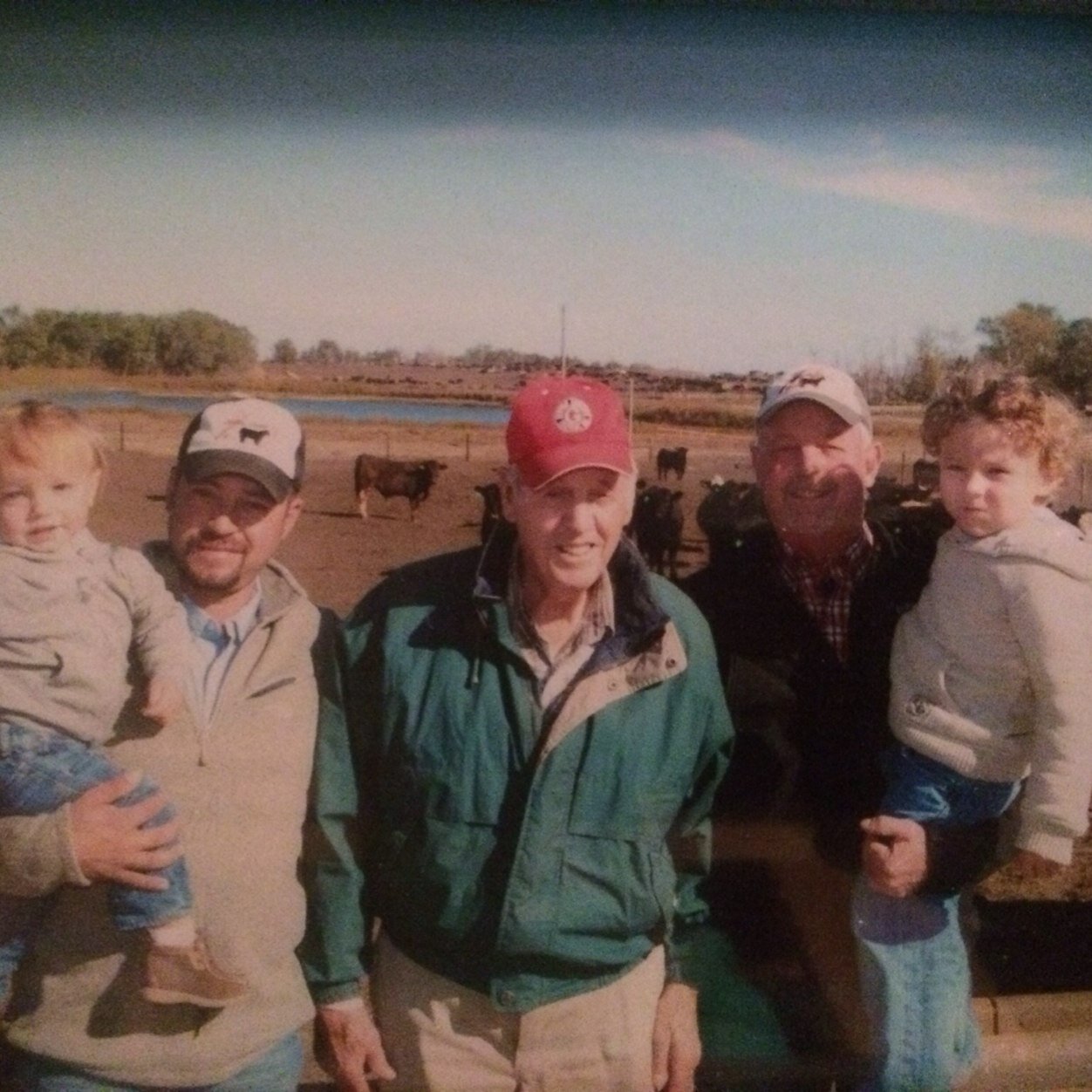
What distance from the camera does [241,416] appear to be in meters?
2.21

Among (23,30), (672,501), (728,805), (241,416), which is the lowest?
(728,805)

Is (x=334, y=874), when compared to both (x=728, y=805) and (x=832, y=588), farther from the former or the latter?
(x=832, y=588)

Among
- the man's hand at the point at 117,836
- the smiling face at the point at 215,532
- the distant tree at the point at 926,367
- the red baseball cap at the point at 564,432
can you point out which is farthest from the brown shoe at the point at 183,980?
the distant tree at the point at 926,367

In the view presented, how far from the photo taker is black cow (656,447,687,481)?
95.5 inches

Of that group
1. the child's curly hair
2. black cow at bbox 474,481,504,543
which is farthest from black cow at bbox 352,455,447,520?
the child's curly hair

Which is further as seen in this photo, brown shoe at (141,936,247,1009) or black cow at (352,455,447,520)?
black cow at (352,455,447,520)

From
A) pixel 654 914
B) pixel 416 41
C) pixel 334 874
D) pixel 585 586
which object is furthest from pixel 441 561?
pixel 416 41

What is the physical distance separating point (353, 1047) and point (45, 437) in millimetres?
1389

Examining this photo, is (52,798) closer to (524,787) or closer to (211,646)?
(211,646)

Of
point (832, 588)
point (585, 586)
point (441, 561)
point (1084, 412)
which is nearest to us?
point (585, 586)

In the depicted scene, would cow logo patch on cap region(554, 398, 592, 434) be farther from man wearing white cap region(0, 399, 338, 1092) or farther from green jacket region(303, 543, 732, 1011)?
man wearing white cap region(0, 399, 338, 1092)

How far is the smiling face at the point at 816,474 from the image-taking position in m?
2.40

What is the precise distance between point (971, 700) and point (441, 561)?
1.13 metres

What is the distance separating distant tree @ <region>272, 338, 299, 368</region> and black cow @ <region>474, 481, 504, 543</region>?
49 centimetres
